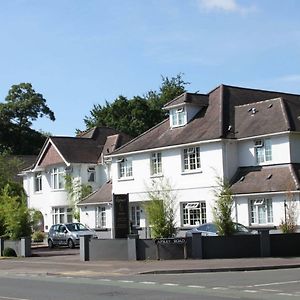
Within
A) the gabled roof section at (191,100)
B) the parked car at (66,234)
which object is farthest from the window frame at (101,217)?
the gabled roof section at (191,100)

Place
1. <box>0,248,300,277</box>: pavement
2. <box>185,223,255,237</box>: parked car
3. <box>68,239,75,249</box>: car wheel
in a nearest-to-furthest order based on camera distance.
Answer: <box>0,248,300,277</box>: pavement → <box>185,223,255,237</box>: parked car → <box>68,239,75,249</box>: car wheel

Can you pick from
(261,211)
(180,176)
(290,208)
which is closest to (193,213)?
(180,176)

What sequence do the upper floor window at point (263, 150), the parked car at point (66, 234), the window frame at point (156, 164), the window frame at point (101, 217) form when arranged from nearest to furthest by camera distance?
the upper floor window at point (263, 150) < the parked car at point (66, 234) < the window frame at point (156, 164) < the window frame at point (101, 217)

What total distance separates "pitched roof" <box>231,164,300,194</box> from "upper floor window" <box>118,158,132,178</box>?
920 cm

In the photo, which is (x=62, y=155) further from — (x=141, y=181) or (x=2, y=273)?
(x=2, y=273)

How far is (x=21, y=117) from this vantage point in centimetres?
9550

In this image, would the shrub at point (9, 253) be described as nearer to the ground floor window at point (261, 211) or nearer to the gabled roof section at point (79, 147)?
the ground floor window at point (261, 211)

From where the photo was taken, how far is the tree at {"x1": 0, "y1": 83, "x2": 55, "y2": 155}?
92.1 meters

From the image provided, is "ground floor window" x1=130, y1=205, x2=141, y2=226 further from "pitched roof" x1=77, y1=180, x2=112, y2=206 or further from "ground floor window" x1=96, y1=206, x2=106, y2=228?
"ground floor window" x1=96, y1=206, x2=106, y2=228

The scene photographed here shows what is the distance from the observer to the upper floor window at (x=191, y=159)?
42875 mm

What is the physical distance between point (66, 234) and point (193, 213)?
27.7 ft

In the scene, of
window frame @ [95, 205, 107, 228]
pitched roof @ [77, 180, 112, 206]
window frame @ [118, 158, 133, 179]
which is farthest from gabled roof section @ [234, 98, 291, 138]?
window frame @ [95, 205, 107, 228]

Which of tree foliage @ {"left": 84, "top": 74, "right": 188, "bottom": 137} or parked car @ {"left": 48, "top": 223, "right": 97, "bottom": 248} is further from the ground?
tree foliage @ {"left": 84, "top": 74, "right": 188, "bottom": 137}

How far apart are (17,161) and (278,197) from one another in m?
39.4
